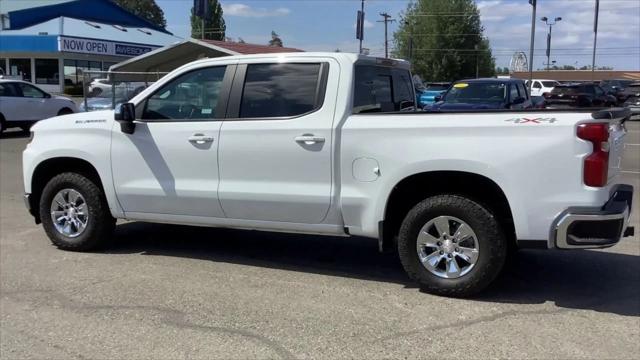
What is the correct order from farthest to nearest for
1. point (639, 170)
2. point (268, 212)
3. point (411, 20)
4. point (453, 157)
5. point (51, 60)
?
point (411, 20) < point (51, 60) < point (639, 170) < point (268, 212) < point (453, 157)

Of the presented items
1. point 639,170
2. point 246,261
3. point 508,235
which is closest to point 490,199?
point 508,235

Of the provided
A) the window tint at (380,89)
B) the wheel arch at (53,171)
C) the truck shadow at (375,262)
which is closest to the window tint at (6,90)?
the truck shadow at (375,262)

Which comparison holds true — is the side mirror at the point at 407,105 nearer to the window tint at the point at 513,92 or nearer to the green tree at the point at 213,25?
the window tint at the point at 513,92

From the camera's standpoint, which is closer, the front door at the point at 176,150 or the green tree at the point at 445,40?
the front door at the point at 176,150

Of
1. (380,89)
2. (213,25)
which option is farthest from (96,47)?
(380,89)

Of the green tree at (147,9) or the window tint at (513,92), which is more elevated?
the green tree at (147,9)

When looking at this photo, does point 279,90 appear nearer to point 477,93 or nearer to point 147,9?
point 477,93

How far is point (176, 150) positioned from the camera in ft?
19.7

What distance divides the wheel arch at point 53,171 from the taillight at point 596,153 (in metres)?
4.43

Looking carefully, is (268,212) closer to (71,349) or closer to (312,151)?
(312,151)

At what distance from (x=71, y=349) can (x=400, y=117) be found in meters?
2.94

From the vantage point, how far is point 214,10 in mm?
81312

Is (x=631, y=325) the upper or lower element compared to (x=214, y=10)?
lower

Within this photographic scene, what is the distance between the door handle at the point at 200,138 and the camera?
19.2ft
